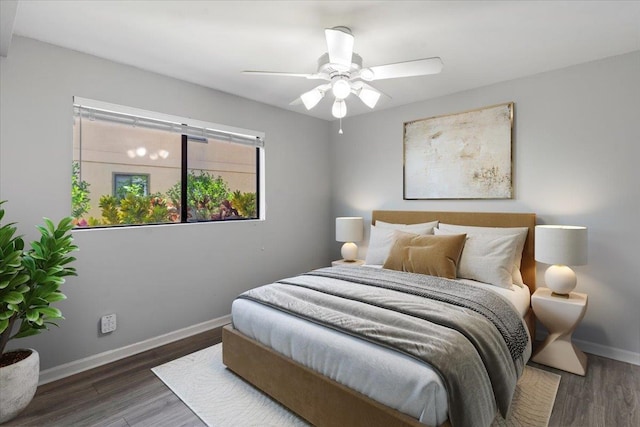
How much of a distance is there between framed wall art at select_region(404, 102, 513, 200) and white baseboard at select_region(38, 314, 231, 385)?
8.78 ft

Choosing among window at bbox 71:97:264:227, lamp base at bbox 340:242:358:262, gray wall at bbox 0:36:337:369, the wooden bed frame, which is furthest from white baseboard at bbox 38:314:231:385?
lamp base at bbox 340:242:358:262

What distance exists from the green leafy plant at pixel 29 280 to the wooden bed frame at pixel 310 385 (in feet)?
3.72

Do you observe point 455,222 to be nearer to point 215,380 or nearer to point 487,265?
point 487,265

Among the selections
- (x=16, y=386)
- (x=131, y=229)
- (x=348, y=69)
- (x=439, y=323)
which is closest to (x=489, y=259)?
(x=439, y=323)

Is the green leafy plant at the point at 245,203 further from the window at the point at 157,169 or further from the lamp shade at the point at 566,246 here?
the lamp shade at the point at 566,246

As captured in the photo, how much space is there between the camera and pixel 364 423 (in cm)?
156

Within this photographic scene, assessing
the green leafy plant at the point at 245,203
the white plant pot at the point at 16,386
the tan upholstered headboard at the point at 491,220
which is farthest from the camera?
the green leafy plant at the point at 245,203

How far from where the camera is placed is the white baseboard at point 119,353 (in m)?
2.38

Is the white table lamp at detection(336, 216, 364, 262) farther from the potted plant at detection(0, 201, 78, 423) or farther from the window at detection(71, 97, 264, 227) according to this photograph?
the potted plant at detection(0, 201, 78, 423)

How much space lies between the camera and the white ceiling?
1952mm

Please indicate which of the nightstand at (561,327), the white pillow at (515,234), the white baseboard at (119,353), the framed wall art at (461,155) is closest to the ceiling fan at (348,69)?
the framed wall art at (461,155)

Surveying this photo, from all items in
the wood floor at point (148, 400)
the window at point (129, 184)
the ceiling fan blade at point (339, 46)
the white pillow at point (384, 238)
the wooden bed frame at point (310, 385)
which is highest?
the ceiling fan blade at point (339, 46)

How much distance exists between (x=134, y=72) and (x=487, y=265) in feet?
11.2

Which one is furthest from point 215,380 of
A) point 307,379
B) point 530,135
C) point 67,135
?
point 530,135
